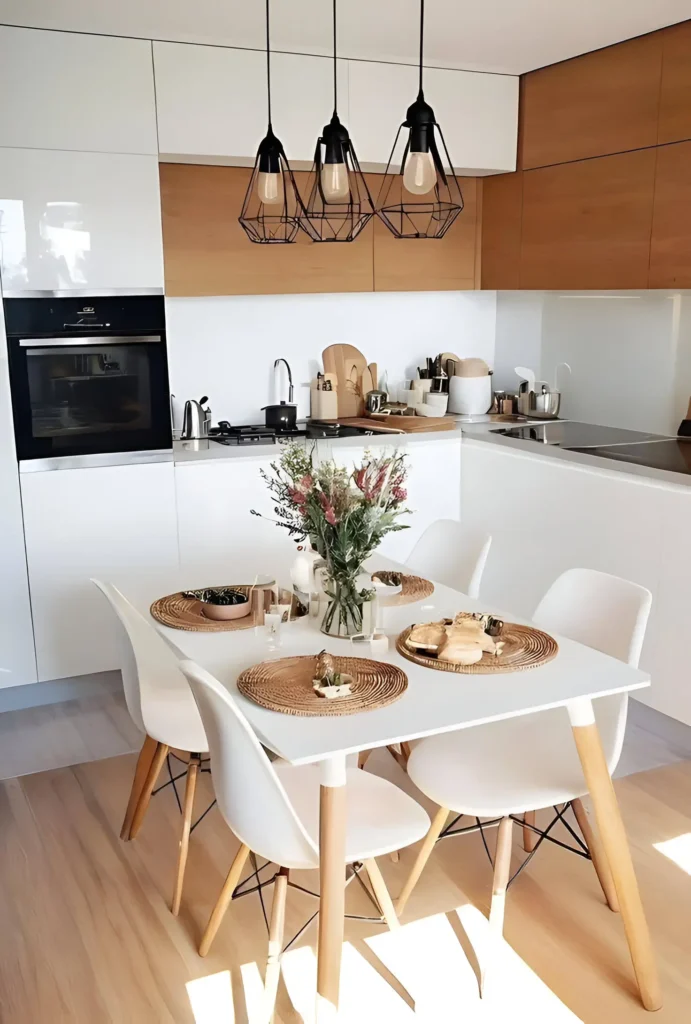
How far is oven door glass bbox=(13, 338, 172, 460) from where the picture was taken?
140 inches

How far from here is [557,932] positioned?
2.41 metres

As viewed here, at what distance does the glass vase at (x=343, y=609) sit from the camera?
7.65 feet

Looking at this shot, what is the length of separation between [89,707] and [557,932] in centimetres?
215

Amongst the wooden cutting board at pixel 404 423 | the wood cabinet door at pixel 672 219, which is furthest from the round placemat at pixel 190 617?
the wood cabinet door at pixel 672 219

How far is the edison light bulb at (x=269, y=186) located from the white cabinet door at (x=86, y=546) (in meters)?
1.69

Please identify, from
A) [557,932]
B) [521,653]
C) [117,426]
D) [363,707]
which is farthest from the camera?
[117,426]

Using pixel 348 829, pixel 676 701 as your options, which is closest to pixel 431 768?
pixel 348 829

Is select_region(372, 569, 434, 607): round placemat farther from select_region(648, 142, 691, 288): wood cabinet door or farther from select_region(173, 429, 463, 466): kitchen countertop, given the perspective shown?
select_region(648, 142, 691, 288): wood cabinet door

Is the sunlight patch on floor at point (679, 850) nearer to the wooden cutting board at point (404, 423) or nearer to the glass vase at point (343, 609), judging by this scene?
the glass vase at point (343, 609)

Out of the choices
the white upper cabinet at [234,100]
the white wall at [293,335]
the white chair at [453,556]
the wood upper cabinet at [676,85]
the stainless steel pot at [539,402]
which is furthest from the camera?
the stainless steel pot at [539,402]

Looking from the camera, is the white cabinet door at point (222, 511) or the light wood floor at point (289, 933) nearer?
the light wood floor at point (289, 933)

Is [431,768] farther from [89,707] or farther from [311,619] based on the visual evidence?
[89,707]

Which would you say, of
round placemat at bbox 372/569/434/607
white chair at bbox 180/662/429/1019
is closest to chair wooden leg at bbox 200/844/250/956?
white chair at bbox 180/662/429/1019

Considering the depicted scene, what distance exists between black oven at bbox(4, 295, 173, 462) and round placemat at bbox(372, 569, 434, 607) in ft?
4.75
